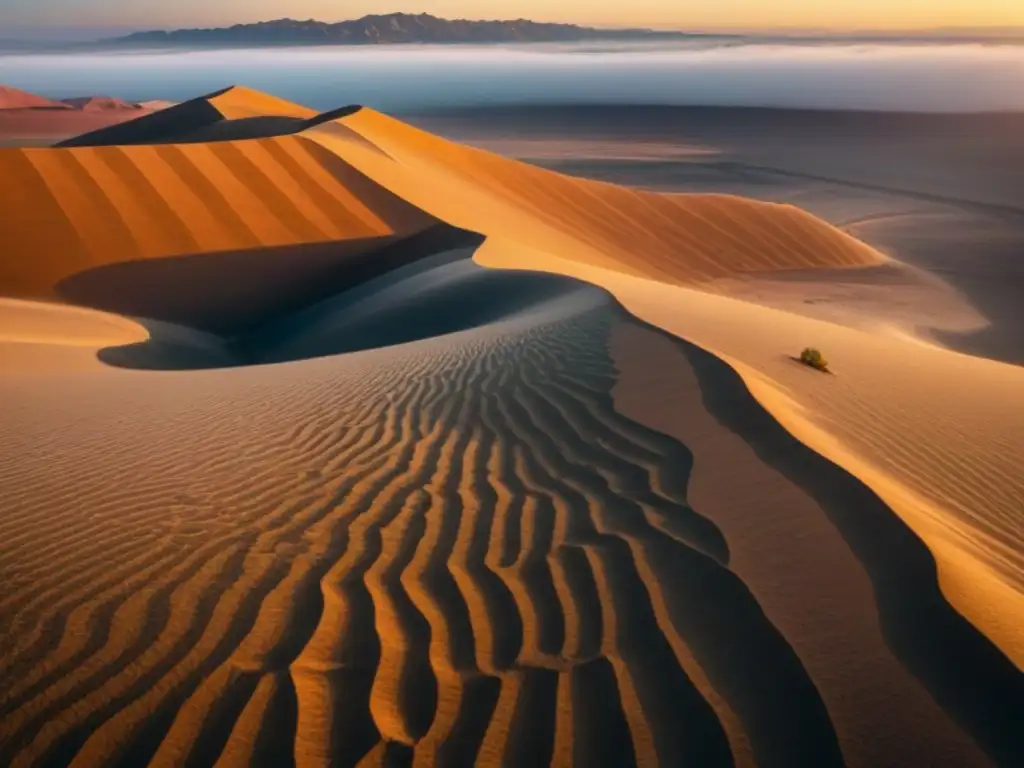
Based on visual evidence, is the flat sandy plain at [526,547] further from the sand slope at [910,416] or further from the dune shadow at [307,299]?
the dune shadow at [307,299]

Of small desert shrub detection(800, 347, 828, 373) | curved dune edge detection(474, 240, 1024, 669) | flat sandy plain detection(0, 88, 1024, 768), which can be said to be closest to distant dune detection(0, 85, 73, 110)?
flat sandy plain detection(0, 88, 1024, 768)

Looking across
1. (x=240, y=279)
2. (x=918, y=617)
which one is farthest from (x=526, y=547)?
(x=240, y=279)

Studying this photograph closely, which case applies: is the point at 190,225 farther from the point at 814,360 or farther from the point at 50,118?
the point at 50,118

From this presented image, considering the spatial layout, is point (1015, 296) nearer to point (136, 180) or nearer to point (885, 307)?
point (885, 307)

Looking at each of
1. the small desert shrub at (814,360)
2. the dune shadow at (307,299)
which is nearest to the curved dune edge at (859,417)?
the small desert shrub at (814,360)

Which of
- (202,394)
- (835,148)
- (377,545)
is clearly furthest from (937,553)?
(835,148)

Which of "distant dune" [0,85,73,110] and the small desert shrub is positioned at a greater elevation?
the small desert shrub

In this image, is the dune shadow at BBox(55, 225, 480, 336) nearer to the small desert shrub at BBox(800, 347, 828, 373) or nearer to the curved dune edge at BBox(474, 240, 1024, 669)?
the curved dune edge at BBox(474, 240, 1024, 669)
